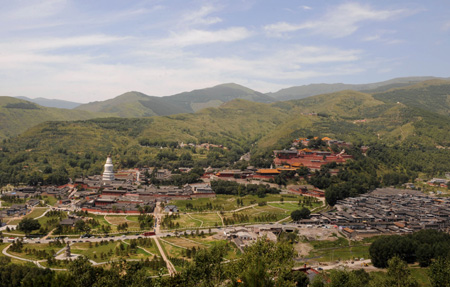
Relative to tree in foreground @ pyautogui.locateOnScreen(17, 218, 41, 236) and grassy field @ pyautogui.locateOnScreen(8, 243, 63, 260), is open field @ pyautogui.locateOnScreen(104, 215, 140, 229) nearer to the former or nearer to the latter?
tree in foreground @ pyautogui.locateOnScreen(17, 218, 41, 236)

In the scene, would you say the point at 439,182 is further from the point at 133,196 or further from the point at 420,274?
the point at 133,196

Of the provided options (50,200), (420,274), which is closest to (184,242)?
(420,274)

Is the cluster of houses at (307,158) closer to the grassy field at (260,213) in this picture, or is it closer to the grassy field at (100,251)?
the grassy field at (260,213)

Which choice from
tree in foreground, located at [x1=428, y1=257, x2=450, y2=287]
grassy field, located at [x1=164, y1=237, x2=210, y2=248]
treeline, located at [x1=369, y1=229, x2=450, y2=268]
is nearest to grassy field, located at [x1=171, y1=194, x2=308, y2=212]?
grassy field, located at [x1=164, y1=237, x2=210, y2=248]

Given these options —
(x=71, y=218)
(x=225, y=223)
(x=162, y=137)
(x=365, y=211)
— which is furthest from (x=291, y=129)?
(x=71, y=218)

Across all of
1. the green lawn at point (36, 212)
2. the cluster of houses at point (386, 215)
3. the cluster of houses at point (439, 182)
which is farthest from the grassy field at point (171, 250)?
the cluster of houses at point (439, 182)

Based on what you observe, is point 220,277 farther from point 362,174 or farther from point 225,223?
point 362,174
